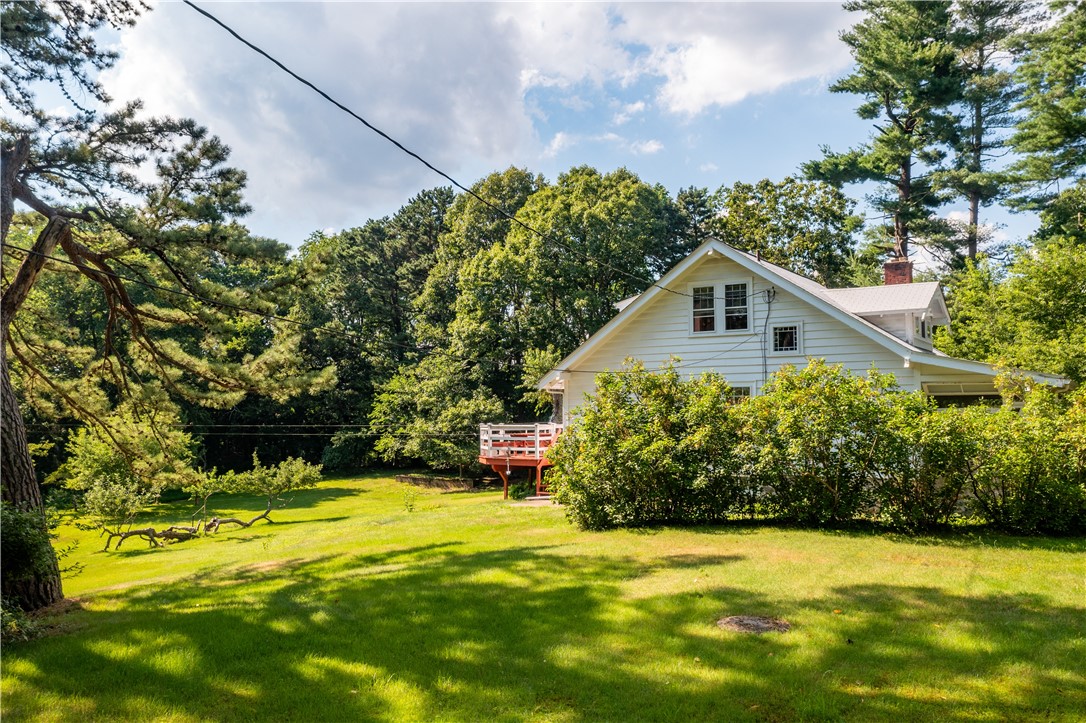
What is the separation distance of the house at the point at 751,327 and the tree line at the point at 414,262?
2588mm

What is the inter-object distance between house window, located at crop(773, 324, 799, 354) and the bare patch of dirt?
10.9m

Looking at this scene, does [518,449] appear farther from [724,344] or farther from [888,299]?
[888,299]

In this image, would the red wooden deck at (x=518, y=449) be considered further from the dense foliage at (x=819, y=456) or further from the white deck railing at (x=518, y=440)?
the dense foliage at (x=819, y=456)

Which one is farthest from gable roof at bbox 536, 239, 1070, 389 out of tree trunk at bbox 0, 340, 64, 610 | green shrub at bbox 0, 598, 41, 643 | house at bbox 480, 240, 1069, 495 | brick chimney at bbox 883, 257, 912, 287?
green shrub at bbox 0, 598, 41, 643

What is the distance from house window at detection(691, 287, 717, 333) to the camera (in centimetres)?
1661

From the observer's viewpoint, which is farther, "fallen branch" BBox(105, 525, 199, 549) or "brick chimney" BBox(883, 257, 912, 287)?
"brick chimney" BBox(883, 257, 912, 287)

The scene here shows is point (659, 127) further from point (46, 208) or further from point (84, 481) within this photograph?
point (84, 481)

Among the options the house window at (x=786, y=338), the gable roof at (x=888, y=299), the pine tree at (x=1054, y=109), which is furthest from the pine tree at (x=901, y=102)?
the house window at (x=786, y=338)

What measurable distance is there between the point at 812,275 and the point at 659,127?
88.8ft

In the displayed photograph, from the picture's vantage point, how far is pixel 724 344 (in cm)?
1642

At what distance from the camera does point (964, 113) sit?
1195 inches

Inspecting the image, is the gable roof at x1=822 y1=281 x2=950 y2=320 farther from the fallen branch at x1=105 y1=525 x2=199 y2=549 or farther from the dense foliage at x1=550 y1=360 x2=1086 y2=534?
the fallen branch at x1=105 y1=525 x2=199 y2=549

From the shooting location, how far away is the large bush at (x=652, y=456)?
36.3 ft

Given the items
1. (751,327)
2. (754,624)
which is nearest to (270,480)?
(751,327)
